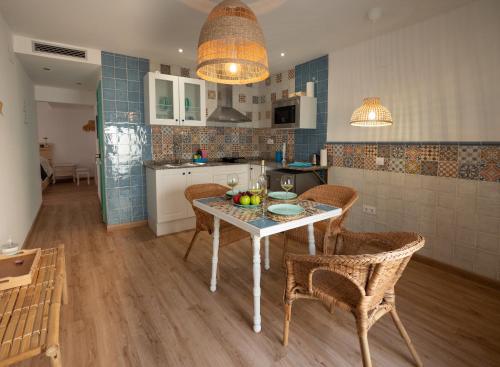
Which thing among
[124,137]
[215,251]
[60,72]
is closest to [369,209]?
[215,251]

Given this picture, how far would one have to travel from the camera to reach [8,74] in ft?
9.39

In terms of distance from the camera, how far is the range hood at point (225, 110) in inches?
168

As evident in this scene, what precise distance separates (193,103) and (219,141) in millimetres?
806

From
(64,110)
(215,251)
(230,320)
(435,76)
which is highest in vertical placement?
(64,110)

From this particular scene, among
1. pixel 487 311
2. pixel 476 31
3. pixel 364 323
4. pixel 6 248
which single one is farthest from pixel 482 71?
pixel 6 248

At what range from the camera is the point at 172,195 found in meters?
3.61

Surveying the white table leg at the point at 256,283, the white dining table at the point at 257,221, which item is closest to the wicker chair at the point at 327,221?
the white dining table at the point at 257,221

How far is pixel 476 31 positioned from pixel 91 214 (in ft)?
17.8

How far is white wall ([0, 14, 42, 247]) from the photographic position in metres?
2.55

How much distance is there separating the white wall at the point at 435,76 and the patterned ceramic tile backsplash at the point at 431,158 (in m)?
0.09

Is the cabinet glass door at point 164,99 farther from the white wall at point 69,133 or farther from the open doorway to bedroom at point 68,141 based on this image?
the white wall at point 69,133

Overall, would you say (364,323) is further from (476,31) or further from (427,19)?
(427,19)

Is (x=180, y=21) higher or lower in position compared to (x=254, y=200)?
higher

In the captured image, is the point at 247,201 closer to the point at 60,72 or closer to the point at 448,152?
the point at 448,152
